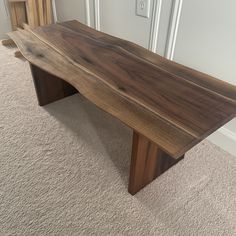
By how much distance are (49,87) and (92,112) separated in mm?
299

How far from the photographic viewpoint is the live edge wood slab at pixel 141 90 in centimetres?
78

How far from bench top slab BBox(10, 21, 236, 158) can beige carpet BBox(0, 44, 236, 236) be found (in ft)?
1.32

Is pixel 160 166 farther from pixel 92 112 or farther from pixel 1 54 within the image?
pixel 1 54

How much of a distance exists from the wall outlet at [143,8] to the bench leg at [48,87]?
2.01 feet

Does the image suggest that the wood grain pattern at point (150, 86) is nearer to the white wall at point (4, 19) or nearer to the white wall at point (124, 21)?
the white wall at point (124, 21)

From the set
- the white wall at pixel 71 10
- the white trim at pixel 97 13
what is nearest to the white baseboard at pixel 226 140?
the white trim at pixel 97 13

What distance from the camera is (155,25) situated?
4.44ft

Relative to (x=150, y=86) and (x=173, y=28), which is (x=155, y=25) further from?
(x=150, y=86)

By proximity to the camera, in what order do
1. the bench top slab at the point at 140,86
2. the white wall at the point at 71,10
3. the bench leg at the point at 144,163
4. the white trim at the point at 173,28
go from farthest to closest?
the white wall at the point at 71,10 < the white trim at the point at 173,28 < the bench leg at the point at 144,163 < the bench top slab at the point at 140,86

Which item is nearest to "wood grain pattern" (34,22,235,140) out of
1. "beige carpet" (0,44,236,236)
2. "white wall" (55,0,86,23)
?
"beige carpet" (0,44,236,236)

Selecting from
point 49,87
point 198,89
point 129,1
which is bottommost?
point 49,87

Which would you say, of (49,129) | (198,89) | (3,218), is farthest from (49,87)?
(198,89)

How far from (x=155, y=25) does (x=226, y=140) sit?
707 mm

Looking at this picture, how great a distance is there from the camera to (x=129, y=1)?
1.46 m
